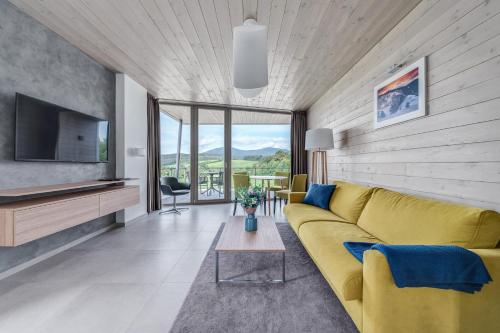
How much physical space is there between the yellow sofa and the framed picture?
3.00ft

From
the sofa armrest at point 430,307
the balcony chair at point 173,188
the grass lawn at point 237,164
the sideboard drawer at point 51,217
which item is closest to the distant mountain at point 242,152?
the grass lawn at point 237,164

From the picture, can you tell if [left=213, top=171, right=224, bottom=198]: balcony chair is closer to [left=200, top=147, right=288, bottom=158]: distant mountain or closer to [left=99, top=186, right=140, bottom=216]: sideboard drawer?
[left=200, top=147, right=288, bottom=158]: distant mountain

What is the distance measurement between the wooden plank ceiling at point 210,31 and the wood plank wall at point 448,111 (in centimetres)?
36

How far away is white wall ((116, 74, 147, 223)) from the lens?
12.8ft

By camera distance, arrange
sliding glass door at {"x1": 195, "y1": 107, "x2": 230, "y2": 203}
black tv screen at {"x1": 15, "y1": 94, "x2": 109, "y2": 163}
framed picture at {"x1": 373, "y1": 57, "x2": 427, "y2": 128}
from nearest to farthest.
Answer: framed picture at {"x1": 373, "y1": 57, "x2": 427, "y2": 128}
black tv screen at {"x1": 15, "y1": 94, "x2": 109, "y2": 163}
sliding glass door at {"x1": 195, "y1": 107, "x2": 230, "y2": 203}

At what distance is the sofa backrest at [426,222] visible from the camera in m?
1.34

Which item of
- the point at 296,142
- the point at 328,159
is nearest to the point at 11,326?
the point at 328,159

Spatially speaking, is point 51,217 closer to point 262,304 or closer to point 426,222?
point 262,304

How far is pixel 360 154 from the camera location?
10.8 feet

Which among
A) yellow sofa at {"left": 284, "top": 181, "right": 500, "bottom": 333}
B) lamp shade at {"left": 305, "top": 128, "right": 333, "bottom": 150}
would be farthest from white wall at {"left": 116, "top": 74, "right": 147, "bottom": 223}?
yellow sofa at {"left": 284, "top": 181, "right": 500, "bottom": 333}

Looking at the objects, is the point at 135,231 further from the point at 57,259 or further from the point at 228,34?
the point at 228,34

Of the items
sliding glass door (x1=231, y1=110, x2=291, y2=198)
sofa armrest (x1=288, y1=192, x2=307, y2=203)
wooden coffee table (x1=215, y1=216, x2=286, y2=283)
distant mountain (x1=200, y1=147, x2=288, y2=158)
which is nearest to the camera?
wooden coffee table (x1=215, y1=216, x2=286, y2=283)

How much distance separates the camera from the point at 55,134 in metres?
2.62

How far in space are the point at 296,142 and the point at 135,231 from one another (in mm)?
4427
